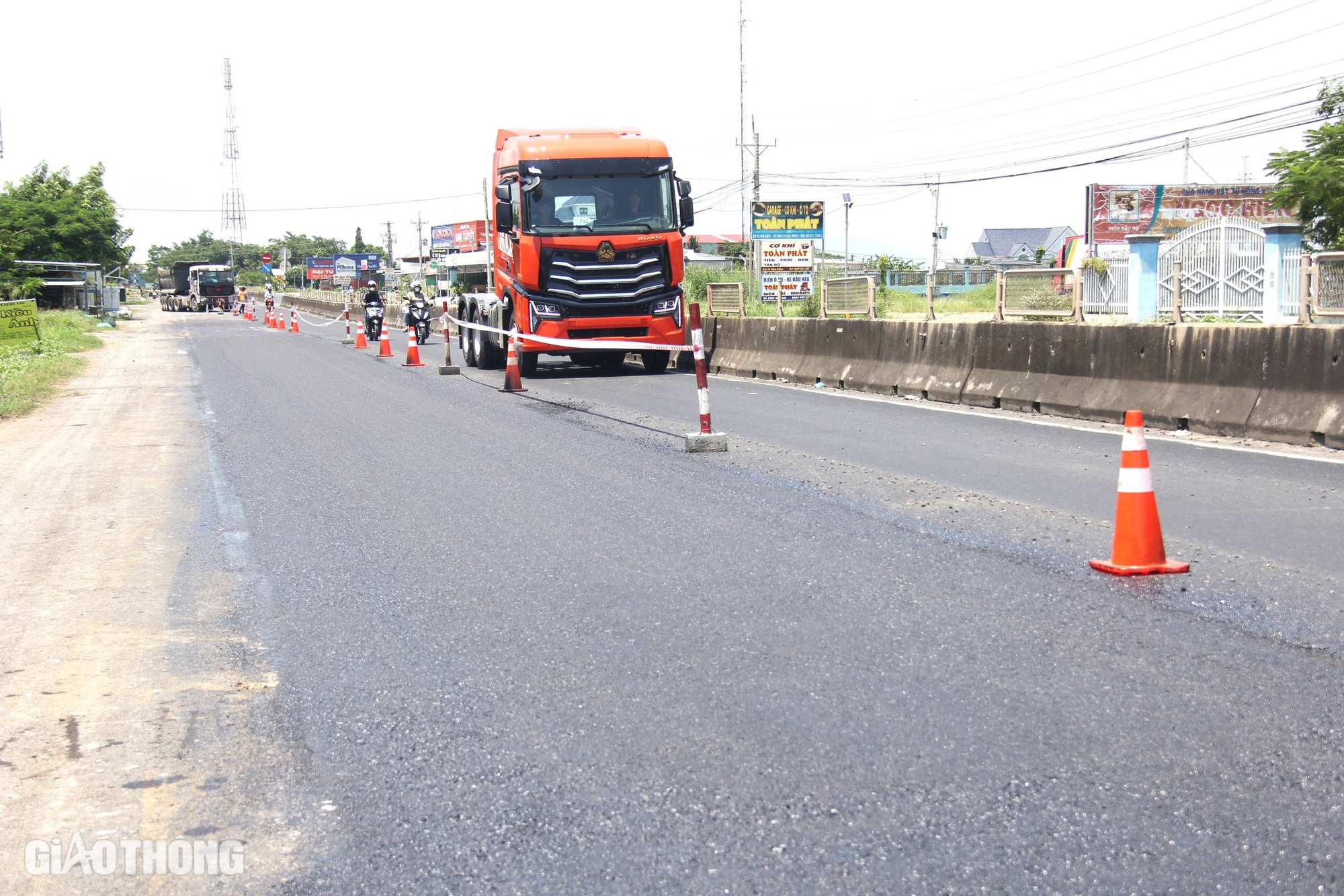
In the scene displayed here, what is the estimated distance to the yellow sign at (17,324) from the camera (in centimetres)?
2741

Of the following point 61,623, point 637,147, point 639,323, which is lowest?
point 61,623

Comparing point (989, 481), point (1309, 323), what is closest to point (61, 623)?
point (989, 481)

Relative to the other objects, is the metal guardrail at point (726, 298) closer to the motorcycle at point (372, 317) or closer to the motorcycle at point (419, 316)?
the motorcycle at point (419, 316)

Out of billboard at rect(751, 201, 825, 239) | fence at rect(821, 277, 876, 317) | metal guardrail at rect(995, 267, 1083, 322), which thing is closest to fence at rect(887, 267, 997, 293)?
billboard at rect(751, 201, 825, 239)

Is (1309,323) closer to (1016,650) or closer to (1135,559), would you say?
(1135,559)

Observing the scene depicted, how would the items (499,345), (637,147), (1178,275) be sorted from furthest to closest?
(499,345) < (637,147) < (1178,275)

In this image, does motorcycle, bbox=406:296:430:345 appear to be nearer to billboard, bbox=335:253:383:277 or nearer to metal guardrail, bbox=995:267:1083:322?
metal guardrail, bbox=995:267:1083:322

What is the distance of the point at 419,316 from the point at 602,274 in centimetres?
1458

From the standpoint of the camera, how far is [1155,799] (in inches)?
143

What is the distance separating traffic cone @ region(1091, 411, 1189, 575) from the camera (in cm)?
632

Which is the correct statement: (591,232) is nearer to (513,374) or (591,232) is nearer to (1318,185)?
(513,374)

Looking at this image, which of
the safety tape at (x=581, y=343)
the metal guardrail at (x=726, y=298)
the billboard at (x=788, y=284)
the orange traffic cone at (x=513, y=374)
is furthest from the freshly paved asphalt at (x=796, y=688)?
the billboard at (x=788, y=284)

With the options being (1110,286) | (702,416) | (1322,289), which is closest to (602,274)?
(702,416)

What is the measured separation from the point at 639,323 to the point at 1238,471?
12513 mm
